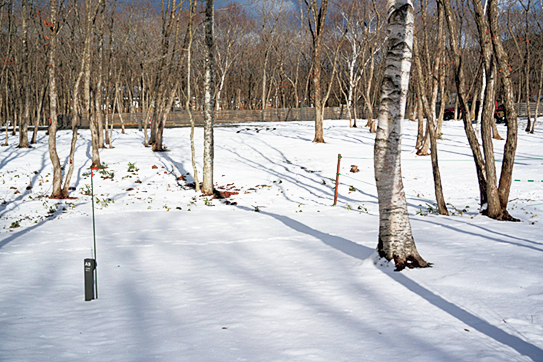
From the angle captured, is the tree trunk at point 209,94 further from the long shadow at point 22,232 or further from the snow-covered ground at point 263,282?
the long shadow at point 22,232

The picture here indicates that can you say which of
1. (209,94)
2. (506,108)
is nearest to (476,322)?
(506,108)

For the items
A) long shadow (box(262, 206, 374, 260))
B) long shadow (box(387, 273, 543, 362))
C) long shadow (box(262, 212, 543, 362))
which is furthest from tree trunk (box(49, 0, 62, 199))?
long shadow (box(387, 273, 543, 362))

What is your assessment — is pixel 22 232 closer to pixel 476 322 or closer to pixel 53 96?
pixel 53 96

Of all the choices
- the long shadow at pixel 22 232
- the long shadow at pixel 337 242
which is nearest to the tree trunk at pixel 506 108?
the long shadow at pixel 337 242

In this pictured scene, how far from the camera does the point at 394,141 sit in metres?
5.34

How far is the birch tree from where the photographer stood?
17.1ft

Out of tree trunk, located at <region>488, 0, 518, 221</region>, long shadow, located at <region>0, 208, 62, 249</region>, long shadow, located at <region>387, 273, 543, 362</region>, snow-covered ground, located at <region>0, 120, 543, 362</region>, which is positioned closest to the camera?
long shadow, located at <region>387, 273, 543, 362</region>

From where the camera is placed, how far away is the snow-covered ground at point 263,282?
3547 mm

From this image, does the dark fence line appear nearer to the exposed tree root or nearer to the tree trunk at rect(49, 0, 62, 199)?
the tree trunk at rect(49, 0, 62, 199)

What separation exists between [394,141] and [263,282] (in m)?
2.46

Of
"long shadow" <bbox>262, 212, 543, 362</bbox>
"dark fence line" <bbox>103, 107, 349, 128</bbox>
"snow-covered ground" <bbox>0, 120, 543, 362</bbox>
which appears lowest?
"snow-covered ground" <bbox>0, 120, 543, 362</bbox>

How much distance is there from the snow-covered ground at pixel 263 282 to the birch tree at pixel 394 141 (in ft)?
1.15

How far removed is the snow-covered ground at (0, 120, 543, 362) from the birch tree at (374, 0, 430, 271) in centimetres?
35

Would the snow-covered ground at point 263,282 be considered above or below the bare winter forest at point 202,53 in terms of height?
below
